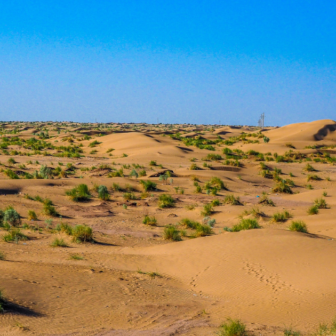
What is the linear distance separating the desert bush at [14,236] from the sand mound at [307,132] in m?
39.6

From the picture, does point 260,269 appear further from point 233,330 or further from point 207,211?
point 207,211

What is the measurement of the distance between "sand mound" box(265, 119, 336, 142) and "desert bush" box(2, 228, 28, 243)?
39612mm

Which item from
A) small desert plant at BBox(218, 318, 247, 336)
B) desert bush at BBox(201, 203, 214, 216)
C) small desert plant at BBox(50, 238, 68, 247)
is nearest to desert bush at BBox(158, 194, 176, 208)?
desert bush at BBox(201, 203, 214, 216)

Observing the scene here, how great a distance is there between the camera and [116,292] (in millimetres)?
8289

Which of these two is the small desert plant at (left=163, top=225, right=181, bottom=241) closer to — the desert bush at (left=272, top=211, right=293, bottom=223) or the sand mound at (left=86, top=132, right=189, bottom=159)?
the desert bush at (left=272, top=211, right=293, bottom=223)

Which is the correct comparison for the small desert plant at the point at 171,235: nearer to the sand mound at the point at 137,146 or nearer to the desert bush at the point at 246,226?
the desert bush at the point at 246,226

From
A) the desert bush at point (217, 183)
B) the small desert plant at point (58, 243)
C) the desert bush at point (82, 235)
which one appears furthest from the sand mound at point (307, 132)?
the small desert plant at point (58, 243)

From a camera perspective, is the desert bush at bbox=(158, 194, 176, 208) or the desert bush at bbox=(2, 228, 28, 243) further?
the desert bush at bbox=(158, 194, 176, 208)

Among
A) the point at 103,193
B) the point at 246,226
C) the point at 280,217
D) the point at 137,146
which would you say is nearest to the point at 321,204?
the point at 280,217

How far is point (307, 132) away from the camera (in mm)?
52000

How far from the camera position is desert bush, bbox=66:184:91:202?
62.9 feet

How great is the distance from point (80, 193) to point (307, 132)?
37792 mm

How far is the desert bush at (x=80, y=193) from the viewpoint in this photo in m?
19.2

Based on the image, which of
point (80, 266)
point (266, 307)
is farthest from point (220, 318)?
point (80, 266)
